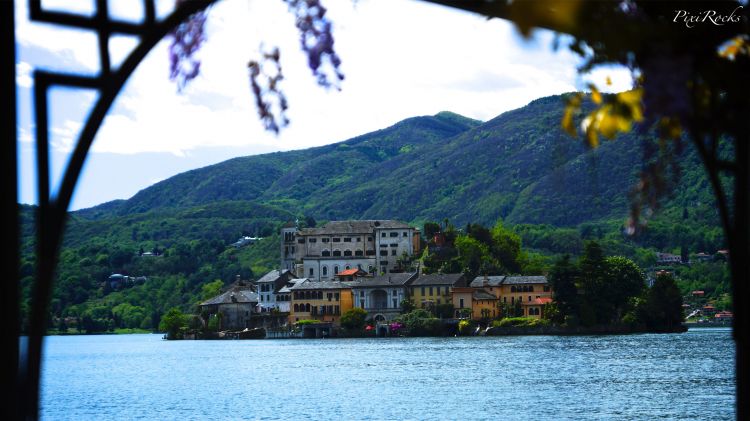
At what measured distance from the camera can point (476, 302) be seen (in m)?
115

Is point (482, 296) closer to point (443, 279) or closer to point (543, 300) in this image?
point (443, 279)

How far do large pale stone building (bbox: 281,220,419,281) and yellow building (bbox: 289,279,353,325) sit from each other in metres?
7.78

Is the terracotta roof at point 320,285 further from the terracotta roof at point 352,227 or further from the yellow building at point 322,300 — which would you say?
the terracotta roof at point 352,227

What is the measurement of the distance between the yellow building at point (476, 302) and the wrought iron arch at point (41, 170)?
111 m

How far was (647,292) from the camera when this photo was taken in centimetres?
11031

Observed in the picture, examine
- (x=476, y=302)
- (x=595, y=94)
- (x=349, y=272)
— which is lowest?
(x=595, y=94)

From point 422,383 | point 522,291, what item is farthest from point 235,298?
point 422,383

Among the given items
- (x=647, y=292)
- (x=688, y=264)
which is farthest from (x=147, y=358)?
(x=688, y=264)

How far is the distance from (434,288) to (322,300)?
47.6 ft

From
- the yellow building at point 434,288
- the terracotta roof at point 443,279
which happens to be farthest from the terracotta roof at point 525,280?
the yellow building at point 434,288

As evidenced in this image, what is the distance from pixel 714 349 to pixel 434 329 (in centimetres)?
4022

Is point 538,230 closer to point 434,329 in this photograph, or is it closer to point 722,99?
point 434,329

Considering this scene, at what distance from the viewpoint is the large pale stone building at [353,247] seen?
438 ft

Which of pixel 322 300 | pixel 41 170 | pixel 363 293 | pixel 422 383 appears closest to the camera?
pixel 41 170
